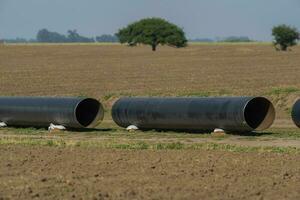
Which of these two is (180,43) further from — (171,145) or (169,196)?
(169,196)

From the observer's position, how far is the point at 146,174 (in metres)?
12.5

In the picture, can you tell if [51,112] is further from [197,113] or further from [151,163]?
[151,163]

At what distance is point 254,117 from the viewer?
75.2ft

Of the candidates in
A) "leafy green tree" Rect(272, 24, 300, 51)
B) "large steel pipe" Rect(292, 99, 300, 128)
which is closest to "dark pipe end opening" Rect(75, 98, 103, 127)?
"large steel pipe" Rect(292, 99, 300, 128)

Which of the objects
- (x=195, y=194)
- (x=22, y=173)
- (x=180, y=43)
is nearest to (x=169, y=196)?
(x=195, y=194)

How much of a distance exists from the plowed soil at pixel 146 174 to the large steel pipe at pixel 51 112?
744cm

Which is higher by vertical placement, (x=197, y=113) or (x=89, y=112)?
(x=197, y=113)

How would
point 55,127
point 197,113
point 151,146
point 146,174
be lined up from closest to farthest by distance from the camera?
1. point 146,174
2. point 151,146
3. point 197,113
4. point 55,127

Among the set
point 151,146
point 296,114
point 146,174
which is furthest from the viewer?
point 296,114

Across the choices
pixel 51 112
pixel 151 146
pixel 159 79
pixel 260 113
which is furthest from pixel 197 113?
pixel 159 79

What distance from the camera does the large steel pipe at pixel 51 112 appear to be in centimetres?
2389

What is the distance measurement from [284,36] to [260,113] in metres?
80.6

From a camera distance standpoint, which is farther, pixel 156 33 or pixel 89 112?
pixel 156 33

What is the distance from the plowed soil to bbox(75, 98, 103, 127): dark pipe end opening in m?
8.39
